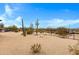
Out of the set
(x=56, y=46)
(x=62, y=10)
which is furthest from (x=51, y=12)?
(x=56, y=46)

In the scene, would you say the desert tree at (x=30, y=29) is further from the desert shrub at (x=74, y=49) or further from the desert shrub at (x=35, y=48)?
the desert shrub at (x=74, y=49)

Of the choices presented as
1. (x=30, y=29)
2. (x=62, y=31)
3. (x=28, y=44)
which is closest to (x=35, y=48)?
(x=28, y=44)

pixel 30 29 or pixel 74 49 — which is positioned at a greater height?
pixel 30 29

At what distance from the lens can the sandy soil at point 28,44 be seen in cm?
317

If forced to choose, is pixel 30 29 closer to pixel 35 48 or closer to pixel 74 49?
pixel 35 48

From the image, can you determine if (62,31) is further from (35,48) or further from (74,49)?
(35,48)

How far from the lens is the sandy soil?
3.17m

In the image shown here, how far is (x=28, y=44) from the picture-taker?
10.4 feet

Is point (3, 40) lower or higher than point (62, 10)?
lower

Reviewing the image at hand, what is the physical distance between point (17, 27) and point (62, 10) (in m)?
0.50

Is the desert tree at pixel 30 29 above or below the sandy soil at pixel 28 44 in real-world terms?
above

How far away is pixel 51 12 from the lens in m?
3.19

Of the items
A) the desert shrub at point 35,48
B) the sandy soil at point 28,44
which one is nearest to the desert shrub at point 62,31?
the sandy soil at point 28,44
